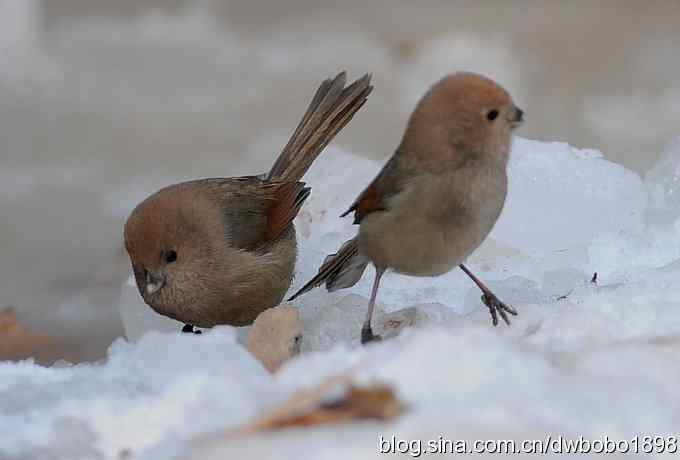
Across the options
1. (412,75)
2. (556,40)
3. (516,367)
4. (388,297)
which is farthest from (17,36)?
(516,367)

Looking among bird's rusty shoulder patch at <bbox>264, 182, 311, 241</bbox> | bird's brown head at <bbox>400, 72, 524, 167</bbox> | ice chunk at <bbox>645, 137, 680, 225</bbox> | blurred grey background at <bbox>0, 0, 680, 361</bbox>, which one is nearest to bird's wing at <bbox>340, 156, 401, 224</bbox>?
bird's brown head at <bbox>400, 72, 524, 167</bbox>

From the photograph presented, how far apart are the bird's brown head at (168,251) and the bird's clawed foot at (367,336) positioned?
0.74 metres

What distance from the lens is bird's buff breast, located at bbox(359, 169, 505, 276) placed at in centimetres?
267

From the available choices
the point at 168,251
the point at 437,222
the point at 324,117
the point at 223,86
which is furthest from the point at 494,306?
the point at 223,86

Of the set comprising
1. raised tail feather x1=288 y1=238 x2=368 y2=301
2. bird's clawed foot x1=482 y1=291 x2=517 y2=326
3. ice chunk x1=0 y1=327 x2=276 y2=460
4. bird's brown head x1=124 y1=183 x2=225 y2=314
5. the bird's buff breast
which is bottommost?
ice chunk x1=0 y1=327 x2=276 y2=460

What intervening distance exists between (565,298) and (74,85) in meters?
4.44

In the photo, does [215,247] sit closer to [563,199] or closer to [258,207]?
[258,207]

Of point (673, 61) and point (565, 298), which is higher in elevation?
point (673, 61)

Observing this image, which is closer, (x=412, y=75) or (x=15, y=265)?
(x=15, y=265)

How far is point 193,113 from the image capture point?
21.8ft

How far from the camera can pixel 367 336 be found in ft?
8.90

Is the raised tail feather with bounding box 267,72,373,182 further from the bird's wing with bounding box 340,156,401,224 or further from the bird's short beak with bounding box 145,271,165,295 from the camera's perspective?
the bird's wing with bounding box 340,156,401,224

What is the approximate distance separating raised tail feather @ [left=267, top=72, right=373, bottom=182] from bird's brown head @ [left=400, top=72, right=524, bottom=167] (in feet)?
3.95

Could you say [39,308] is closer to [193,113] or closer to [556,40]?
[193,113]
